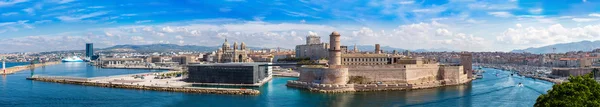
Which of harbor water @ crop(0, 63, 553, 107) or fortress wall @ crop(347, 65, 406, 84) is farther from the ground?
fortress wall @ crop(347, 65, 406, 84)

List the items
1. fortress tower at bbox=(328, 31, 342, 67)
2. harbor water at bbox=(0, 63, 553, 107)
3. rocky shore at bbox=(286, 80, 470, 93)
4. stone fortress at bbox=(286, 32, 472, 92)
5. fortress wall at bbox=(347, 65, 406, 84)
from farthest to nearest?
fortress tower at bbox=(328, 31, 342, 67) < fortress wall at bbox=(347, 65, 406, 84) < stone fortress at bbox=(286, 32, 472, 92) < rocky shore at bbox=(286, 80, 470, 93) < harbor water at bbox=(0, 63, 553, 107)

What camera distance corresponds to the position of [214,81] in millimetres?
44531

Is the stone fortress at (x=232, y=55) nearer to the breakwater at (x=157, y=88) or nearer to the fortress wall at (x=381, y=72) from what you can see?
the breakwater at (x=157, y=88)

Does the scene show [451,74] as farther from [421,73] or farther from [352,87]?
[352,87]

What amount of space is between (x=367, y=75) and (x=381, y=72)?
138cm

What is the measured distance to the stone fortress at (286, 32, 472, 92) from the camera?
39.2m

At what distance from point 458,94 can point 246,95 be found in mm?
16077

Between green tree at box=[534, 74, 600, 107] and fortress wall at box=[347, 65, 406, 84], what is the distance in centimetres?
2130

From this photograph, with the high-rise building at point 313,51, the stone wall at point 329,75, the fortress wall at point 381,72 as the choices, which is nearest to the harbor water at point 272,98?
the stone wall at point 329,75

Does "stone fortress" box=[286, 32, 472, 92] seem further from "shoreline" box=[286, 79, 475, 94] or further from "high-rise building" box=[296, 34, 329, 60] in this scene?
"high-rise building" box=[296, 34, 329, 60]

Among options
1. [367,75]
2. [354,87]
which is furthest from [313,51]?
[354,87]

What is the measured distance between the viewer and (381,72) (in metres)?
42.3

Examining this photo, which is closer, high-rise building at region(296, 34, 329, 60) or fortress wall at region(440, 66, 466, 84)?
fortress wall at region(440, 66, 466, 84)

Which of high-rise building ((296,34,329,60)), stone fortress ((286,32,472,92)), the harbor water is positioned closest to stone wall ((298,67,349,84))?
stone fortress ((286,32,472,92))
